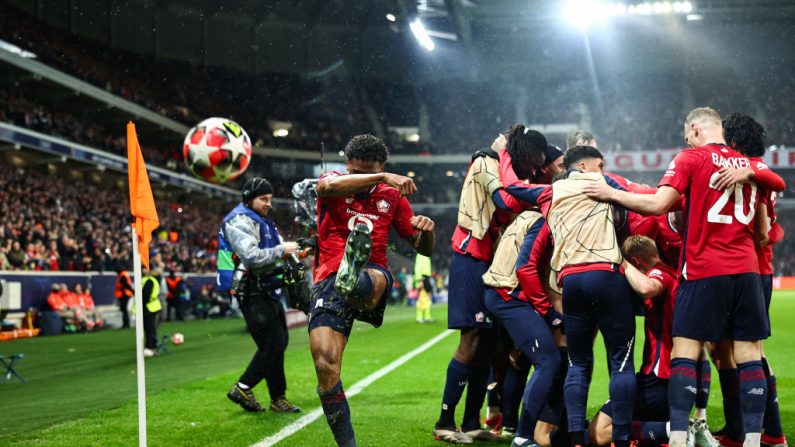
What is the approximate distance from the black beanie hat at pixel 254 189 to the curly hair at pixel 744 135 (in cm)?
420

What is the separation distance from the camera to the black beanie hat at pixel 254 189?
25.0 feet

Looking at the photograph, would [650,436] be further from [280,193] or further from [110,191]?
[280,193]

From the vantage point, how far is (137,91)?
39.8 metres

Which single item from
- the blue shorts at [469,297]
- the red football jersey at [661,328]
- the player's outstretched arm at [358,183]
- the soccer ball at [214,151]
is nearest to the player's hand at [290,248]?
the soccer ball at [214,151]

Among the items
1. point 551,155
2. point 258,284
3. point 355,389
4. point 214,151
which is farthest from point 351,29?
point 551,155

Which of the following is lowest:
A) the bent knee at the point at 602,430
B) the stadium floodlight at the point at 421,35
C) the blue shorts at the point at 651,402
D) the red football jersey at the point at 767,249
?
the bent knee at the point at 602,430

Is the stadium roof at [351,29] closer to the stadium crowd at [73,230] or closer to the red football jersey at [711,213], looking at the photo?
the stadium crowd at [73,230]

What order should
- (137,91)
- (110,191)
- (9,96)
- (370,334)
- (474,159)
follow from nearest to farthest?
1. (474,159)
2. (370,334)
3. (9,96)
4. (110,191)
5. (137,91)

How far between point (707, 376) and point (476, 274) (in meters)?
1.70

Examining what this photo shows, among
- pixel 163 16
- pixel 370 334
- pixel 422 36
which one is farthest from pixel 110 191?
pixel 370 334

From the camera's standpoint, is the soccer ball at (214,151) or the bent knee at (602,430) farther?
the soccer ball at (214,151)

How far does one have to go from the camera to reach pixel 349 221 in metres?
5.09

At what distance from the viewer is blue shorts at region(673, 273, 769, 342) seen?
472cm

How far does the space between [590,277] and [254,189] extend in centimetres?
Answer: 386
